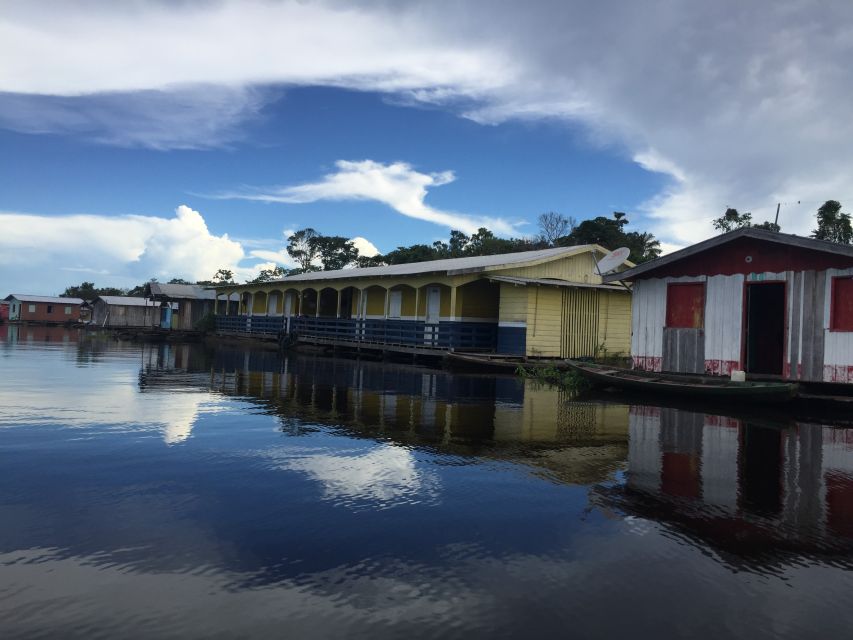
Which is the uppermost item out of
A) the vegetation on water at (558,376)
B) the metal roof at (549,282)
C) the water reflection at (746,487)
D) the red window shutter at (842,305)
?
the metal roof at (549,282)

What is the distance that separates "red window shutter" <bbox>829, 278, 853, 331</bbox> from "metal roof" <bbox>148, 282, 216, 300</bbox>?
43.8 metres

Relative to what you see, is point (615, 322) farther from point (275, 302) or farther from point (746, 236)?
point (275, 302)

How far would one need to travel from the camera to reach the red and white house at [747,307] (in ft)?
43.4

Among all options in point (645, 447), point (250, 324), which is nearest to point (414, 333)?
point (250, 324)

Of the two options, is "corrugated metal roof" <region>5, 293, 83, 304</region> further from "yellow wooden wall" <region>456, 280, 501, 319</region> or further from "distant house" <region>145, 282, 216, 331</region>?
"yellow wooden wall" <region>456, 280, 501, 319</region>

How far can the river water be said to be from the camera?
358 cm

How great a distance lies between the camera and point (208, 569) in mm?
4117

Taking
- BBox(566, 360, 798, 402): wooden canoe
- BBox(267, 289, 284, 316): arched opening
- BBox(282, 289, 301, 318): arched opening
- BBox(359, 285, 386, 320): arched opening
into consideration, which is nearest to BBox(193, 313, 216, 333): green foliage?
BBox(267, 289, 284, 316): arched opening

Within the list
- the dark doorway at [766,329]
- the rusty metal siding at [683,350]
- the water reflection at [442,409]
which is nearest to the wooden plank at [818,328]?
the rusty metal siding at [683,350]

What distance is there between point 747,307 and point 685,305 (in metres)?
1.49

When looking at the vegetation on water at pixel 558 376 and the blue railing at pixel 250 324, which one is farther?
the blue railing at pixel 250 324

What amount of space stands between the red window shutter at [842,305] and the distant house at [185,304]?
4510 cm

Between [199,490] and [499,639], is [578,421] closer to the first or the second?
[199,490]

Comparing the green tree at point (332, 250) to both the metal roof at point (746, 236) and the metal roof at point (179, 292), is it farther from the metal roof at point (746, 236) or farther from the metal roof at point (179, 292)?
the metal roof at point (746, 236)
